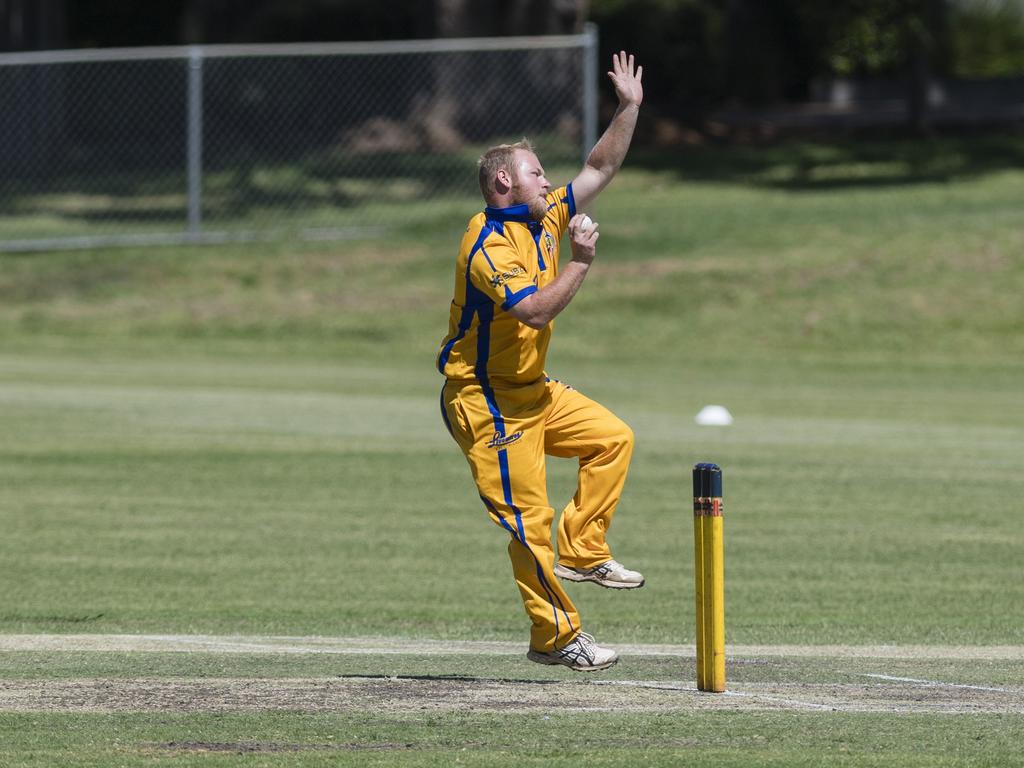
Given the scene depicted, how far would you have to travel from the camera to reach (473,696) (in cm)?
733

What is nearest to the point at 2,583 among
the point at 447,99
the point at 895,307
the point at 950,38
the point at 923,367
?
the point at 923,367

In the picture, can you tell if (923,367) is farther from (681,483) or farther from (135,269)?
(135,269)

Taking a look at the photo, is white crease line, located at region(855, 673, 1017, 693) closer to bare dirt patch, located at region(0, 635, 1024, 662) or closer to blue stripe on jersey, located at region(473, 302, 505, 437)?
bare dirt patch, located at region(0, 635, 1024, 662)

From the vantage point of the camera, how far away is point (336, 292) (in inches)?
1057

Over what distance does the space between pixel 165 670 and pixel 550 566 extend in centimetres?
164

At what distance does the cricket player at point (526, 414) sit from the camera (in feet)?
24.6

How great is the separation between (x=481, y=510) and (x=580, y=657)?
6.08 m

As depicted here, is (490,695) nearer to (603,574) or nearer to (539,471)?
(603,574)

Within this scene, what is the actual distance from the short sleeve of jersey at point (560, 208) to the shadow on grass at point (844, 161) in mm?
26627

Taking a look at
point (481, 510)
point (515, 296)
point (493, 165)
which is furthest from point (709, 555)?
point (481, 510)

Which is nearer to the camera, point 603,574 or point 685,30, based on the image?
point 603,574

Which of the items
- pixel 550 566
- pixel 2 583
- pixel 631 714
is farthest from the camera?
pixel 2 583

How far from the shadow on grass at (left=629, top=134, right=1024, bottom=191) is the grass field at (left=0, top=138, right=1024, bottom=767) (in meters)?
1.04

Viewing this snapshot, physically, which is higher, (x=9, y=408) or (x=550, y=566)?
(x=550, y=566)
